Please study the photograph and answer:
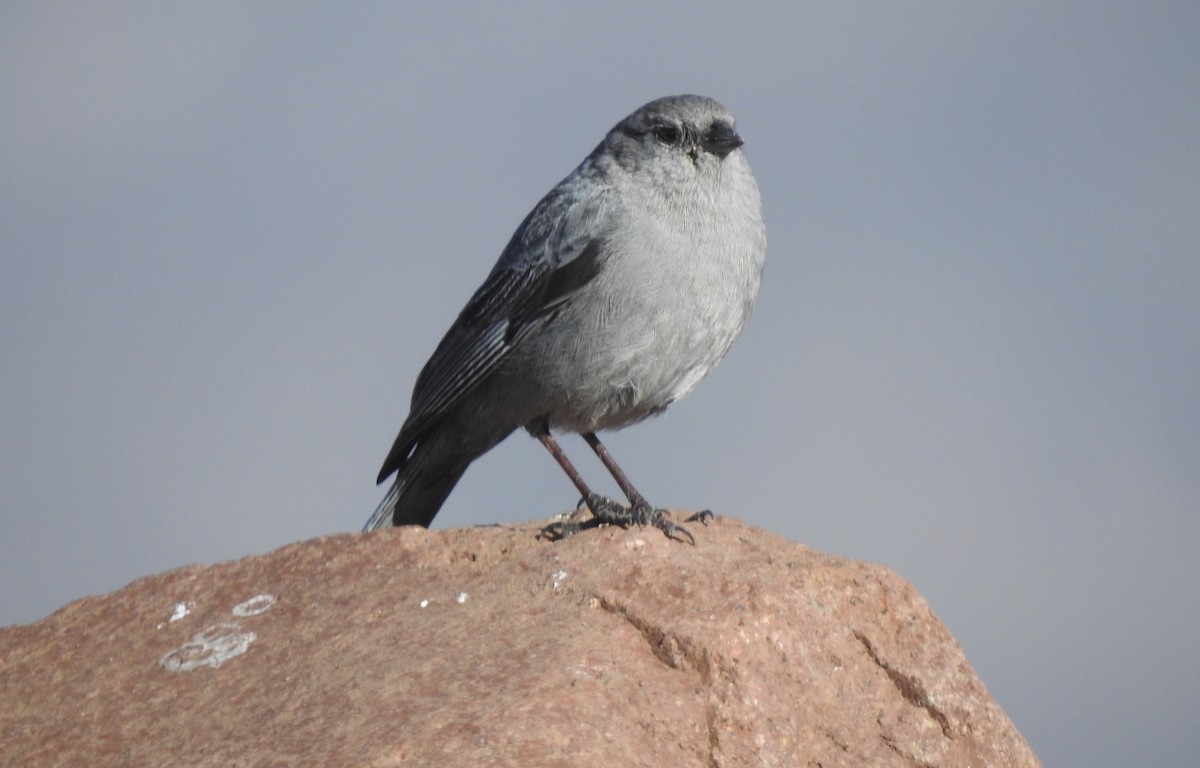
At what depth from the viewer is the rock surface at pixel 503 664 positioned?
4086 millimetres

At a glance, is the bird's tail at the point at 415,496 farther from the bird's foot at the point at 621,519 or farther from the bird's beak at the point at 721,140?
the bird's beak at the point at 721,140

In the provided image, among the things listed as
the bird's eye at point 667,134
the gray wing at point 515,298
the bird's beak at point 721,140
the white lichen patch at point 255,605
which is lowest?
the white lichen patch at point 255,605

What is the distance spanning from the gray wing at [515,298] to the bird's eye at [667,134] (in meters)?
0.45

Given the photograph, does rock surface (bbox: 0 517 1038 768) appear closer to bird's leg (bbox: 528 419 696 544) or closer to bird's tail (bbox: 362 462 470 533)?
bird's leg (bbox: 528 419 696 544)

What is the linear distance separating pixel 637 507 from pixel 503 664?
71.5 inches

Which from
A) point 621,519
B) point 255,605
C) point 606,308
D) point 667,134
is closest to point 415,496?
point 606,308

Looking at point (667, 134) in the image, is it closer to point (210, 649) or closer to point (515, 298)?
point (515, 298)

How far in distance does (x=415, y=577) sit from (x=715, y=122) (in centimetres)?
311

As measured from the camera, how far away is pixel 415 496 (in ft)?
24.7

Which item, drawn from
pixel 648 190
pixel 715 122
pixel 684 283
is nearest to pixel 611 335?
pixel 684 283

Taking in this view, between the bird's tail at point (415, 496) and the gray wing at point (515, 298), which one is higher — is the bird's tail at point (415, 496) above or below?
below

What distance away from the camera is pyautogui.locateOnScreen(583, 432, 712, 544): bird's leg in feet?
18.7

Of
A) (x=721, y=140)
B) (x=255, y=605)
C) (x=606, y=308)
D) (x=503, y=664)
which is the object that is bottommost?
(x=503, y=664)

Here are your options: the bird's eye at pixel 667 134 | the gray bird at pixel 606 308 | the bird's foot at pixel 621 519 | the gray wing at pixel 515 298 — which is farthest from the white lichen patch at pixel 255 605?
the bird's eye at pixel 667 134
